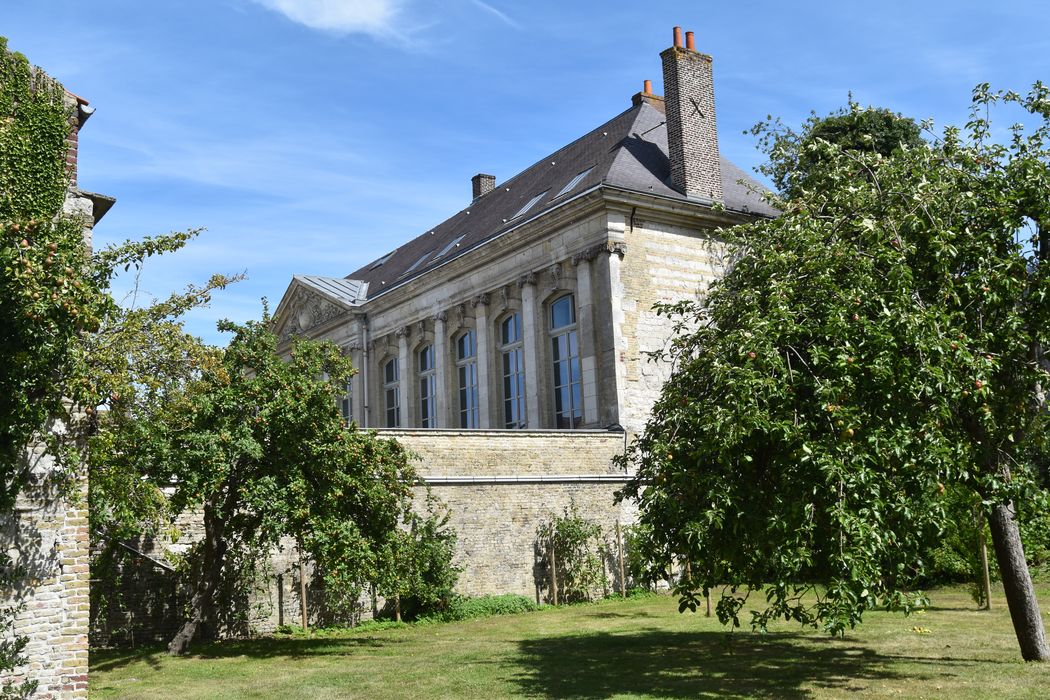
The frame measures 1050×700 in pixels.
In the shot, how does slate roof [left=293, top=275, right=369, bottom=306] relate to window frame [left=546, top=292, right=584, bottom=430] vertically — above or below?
above

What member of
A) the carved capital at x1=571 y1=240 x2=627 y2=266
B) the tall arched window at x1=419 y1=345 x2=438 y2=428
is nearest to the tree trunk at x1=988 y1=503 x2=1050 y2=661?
the carved capital at x1=571 y1=240 x2=627 y2=266

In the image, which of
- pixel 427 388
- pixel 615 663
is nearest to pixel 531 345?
pixel 427 388

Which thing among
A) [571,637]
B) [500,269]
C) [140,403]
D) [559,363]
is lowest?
[571,637]

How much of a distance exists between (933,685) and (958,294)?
12.0ft

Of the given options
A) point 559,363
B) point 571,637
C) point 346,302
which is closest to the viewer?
point 571,637

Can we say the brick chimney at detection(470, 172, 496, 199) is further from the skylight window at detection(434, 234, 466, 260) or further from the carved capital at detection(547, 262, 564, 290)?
the carved capital at detection(547, 262, 564, 290)

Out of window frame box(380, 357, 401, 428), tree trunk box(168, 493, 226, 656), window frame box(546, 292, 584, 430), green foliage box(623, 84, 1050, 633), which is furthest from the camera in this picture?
window frame box(380, 357, 401, 428)

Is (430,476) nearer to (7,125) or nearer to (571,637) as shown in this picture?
(571,637)

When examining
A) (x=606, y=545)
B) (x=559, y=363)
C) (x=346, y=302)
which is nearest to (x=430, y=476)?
(x=606, y=545)

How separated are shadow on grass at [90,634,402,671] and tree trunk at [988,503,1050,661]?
8365mm

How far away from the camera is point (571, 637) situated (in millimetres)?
14297

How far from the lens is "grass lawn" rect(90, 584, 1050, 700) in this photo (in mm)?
9656

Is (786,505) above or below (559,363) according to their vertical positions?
below

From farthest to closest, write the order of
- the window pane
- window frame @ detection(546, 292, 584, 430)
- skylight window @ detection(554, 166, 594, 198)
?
skylight window @ detection(554, 166, 594, 198) → the window pane → window frame @ detection(546, 292, 584, 430)
